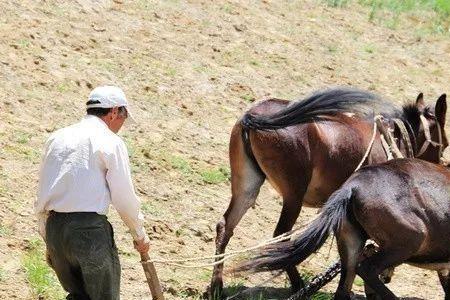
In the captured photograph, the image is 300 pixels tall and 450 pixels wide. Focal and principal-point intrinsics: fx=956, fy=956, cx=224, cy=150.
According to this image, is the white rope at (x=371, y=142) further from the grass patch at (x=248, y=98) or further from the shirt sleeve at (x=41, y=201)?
the grass patch at (x=248, y=98)

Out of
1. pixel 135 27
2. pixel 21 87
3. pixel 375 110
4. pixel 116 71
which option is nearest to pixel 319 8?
pixel 135 27

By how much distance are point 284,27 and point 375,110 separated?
657 cm

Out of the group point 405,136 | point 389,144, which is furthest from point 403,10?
point 389,144

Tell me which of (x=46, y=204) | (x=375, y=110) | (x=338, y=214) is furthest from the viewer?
(x=375, y=110)

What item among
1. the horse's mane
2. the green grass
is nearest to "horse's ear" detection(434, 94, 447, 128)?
the horse's mane

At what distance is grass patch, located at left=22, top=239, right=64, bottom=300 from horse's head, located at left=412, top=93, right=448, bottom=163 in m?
3.54

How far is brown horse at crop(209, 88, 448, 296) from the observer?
301 inches

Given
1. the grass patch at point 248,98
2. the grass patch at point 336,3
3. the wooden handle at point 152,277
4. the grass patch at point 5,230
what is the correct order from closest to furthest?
the wooden handle at point 152,277, the grass patch at point 5,230, the grass patch at point 248,98, the grass patch at point 336,3

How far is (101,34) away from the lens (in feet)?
39.7

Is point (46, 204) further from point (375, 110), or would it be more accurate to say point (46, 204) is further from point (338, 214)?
point (375, 110)

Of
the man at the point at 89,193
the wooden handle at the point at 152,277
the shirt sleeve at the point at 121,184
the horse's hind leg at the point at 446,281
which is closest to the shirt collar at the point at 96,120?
the man at the point at 89,193

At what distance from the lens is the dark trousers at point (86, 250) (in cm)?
570

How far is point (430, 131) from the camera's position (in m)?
8.86

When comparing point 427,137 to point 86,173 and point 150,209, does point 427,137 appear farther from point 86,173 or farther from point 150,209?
point 86,173
